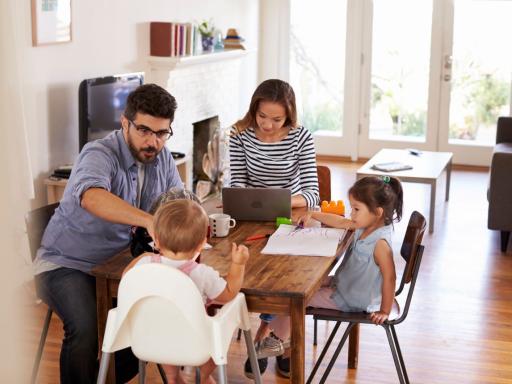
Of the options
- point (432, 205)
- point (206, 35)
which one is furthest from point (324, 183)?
point (206, 35)

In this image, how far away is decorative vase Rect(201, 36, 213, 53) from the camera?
617 cm

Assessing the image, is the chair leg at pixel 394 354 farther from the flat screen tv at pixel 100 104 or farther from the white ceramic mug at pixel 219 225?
the flat screen tv at pixel 100 104

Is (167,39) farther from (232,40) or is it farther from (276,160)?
(276,160)

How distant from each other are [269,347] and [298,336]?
803 millimetres

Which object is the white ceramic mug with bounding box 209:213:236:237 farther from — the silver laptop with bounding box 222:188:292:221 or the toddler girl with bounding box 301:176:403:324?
the toddler girl with bounding box 301:176:403:324

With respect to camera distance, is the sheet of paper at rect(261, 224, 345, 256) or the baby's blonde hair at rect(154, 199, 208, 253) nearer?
the baby's blonde hair at rect(154, 199, 208, 253)

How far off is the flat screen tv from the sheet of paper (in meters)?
1.99

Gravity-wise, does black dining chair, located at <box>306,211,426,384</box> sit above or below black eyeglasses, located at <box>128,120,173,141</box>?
below

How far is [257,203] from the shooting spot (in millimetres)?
2787

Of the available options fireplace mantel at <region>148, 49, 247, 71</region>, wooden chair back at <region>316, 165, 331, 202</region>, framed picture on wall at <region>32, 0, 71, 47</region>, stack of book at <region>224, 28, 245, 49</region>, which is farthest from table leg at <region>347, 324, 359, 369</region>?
stack of book at <region>224, 28, 245, 49</region>

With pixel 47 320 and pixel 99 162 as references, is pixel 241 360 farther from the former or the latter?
pixel 99 162

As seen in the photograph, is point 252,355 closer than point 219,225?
Yes

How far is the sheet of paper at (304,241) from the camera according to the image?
7.93 ft

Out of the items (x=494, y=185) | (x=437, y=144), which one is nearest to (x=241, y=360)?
(x=494, y=185)
